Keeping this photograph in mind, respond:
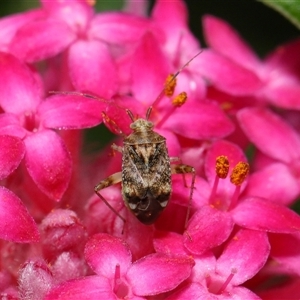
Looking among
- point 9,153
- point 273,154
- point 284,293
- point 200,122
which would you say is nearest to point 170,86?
point 200,122

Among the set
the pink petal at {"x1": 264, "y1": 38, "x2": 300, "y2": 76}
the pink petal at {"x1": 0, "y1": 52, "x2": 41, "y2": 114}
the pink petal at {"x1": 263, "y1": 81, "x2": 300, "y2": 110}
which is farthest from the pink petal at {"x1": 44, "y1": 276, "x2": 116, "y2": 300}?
the pink petal at {"x1": 264, "y1": 38, "x2": 300, "y2": 76}

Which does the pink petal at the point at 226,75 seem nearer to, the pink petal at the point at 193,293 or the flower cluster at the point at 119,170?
the flower cluster at the point at 119,170

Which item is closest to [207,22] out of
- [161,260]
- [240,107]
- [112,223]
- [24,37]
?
[240,107]

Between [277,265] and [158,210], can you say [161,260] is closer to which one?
[158,210]

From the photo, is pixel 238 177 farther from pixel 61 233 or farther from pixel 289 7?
pixel 289 7

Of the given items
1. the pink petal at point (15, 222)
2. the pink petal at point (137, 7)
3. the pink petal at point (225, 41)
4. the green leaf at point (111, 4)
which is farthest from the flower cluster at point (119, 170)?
the green leaf at point (111, 4)

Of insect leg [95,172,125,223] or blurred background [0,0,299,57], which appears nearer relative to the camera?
insect leg [95,172,125,223]

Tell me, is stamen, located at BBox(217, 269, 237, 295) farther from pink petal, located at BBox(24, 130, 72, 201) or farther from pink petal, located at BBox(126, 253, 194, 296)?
pink petal, located at BBox(24, 130, 72, 201)
